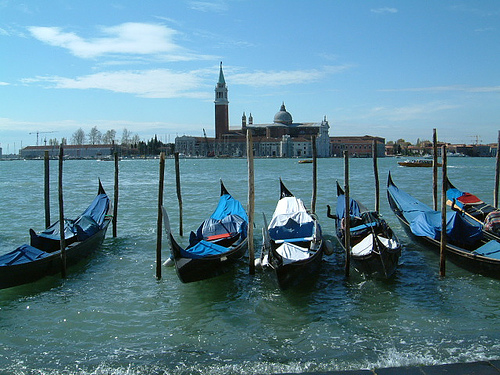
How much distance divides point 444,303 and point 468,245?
162 centimetres

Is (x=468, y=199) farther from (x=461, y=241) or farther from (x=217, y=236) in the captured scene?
(x=217, y=236)

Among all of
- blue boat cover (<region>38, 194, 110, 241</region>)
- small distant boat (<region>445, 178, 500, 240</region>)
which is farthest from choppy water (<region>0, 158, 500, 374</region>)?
small distant boat (<region>445, 178, 500, 240</region>)

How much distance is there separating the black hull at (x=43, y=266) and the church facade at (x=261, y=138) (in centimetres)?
6906

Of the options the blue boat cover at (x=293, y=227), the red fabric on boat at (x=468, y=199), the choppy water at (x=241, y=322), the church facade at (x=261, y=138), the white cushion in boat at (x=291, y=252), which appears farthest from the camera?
the church facade at (x=261, y=138)

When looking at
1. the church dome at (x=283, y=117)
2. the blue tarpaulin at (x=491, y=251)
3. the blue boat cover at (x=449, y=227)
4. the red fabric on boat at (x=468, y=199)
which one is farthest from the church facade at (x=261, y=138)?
the blue tarpaulin at (x=491, y=251)

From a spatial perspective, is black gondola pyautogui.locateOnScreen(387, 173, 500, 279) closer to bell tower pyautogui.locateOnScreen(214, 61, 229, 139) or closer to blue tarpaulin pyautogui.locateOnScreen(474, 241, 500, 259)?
blue tarpaulin pyautogui.locateOnScreen(474, 241, 500, 259)

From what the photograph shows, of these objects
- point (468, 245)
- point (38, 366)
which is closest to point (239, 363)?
point (38, 366)

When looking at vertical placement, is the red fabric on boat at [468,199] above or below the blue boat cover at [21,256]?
above

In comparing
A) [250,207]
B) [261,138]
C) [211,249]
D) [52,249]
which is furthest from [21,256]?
[261,138]

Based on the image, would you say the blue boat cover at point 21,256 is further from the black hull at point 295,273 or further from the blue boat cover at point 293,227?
the blue boat cover at point 293,227

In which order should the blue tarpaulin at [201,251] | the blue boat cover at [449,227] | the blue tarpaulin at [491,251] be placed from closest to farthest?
the blue tarpaulin at [201,251], the blue tarpaulin at [491,251], the blue boat cover at [449,227]

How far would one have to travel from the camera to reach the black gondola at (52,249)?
17.4ft

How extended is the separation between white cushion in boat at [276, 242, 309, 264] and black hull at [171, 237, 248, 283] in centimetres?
62

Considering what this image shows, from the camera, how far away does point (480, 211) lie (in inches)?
337
